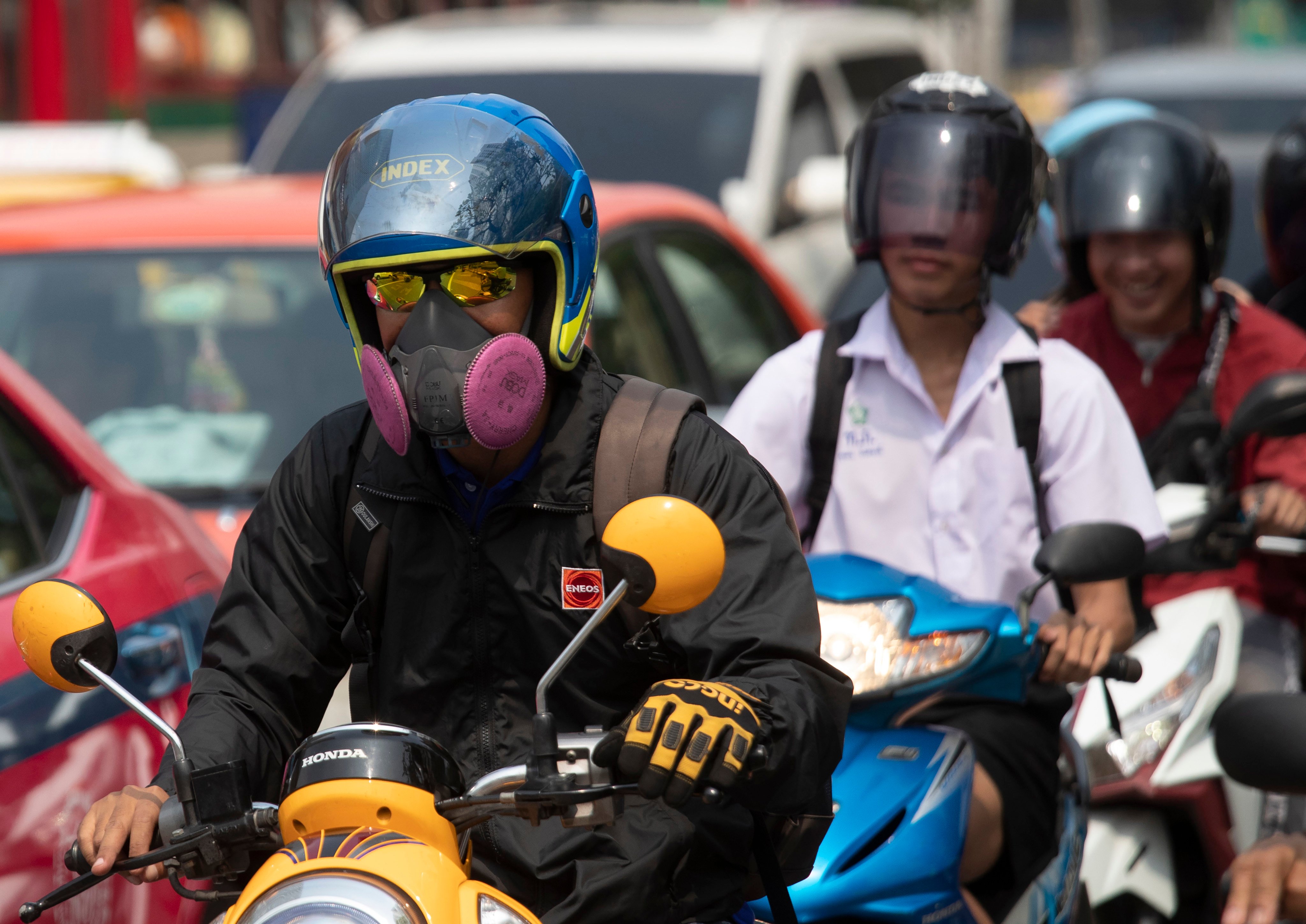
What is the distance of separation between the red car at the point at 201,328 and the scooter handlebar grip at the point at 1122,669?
2111 millimetres

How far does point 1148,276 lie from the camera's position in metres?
4.36

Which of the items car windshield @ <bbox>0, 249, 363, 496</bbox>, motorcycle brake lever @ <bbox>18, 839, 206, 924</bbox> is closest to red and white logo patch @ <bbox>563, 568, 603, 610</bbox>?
motorcycle brake lever @ <bbox>18, 839, 206, 924</bbox>

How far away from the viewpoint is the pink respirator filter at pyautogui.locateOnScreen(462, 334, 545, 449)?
7.47ft

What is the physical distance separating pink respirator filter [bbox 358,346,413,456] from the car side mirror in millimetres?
5538

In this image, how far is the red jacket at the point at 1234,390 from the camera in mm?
4121

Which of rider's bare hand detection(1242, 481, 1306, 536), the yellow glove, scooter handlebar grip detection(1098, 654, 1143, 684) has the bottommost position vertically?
rider's bare hand detection(1242, 481, 1306, 536)

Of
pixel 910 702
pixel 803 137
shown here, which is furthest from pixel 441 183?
pixel 803 137

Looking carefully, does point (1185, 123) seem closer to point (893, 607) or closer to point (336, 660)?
point (893, 607)

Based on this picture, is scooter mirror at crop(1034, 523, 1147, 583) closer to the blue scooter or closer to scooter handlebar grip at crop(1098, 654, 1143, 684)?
the blue scooter

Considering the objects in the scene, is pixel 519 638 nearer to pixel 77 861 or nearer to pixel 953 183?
pixel 77 861

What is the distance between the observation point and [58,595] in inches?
84.7

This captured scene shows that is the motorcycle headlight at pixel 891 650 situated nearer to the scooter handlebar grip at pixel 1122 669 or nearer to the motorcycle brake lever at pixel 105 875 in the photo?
the scooter handlebar grip at pixel 1122 669

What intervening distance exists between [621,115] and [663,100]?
23cm

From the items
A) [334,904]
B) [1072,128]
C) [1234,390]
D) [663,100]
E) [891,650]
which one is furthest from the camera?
[663,100]
